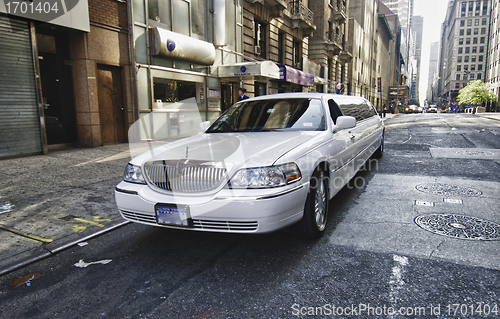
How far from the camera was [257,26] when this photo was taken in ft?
64.3

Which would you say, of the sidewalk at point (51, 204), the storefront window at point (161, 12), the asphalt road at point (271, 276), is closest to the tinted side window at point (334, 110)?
the asphalt road at point (271, 276)

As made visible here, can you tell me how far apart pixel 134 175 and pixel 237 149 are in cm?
107

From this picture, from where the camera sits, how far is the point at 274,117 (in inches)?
181

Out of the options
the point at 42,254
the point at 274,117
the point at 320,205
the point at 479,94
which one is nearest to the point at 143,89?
the point at 274,117

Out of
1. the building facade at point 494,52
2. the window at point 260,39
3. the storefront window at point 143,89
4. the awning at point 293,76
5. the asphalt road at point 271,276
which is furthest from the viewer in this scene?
the building facade at point 494,52

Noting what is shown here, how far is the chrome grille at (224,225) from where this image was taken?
291 centimetres

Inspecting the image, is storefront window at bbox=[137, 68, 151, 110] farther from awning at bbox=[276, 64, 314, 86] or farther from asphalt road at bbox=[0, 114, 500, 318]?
asphalt road at bbox=[0, 114, 500, 318]

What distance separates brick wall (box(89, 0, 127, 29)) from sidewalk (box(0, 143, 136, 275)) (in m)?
4.83

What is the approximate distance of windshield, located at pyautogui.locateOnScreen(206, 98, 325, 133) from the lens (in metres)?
4.39

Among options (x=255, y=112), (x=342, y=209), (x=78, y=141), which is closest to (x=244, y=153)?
(x=255, y=112)

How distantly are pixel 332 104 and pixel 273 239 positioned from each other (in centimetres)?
237

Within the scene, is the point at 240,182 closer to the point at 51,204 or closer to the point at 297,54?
the point at 51,204

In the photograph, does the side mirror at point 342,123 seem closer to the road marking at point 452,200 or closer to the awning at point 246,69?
the road marking at point 452,200

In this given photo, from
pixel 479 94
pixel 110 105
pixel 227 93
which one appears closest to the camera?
pixel 110 105
